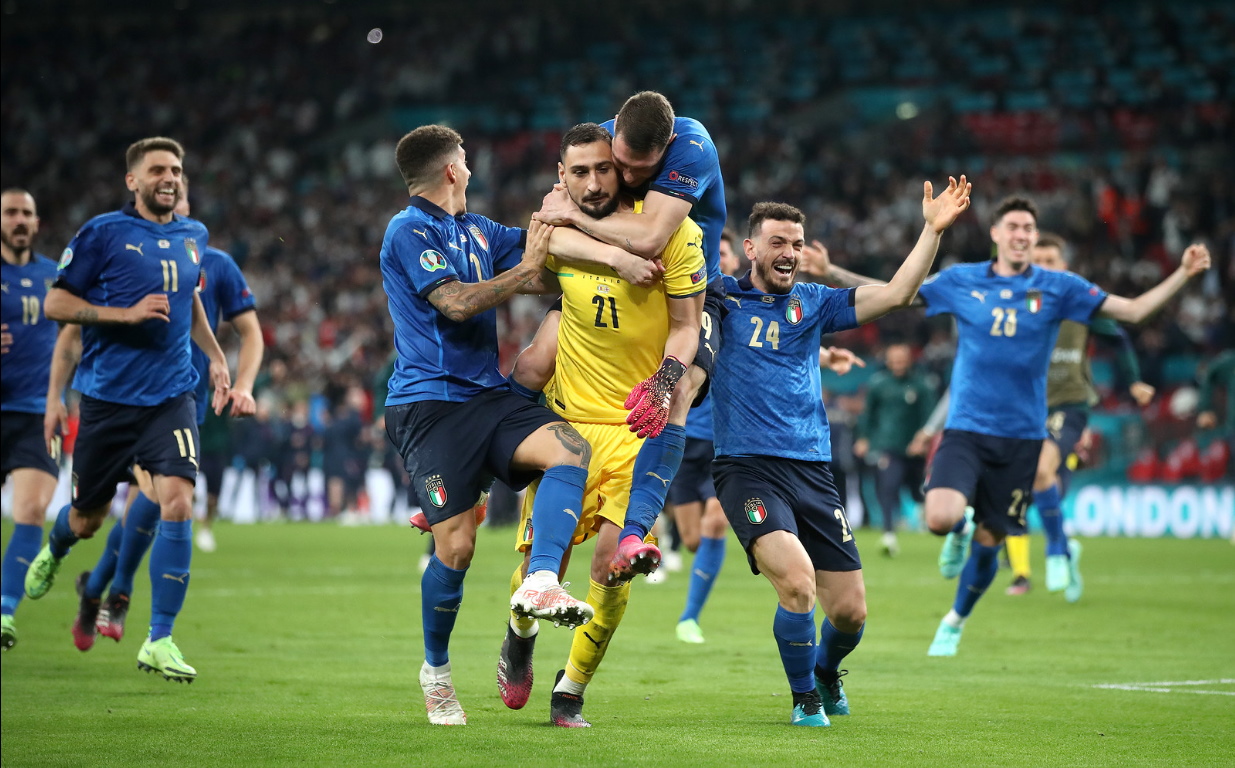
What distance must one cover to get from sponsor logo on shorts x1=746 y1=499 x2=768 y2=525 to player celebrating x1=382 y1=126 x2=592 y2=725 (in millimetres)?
884

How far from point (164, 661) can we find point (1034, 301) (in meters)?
5.73

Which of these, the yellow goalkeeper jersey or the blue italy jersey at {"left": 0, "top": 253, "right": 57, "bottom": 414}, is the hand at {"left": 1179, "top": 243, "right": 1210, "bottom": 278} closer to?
the yellow goalkeeper jersey

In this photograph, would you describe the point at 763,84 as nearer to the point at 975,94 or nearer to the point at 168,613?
the point at 975,94

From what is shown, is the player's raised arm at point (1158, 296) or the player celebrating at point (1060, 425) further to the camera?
the player celebrating at point (1060, 425)

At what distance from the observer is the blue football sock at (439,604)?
6.28 metres

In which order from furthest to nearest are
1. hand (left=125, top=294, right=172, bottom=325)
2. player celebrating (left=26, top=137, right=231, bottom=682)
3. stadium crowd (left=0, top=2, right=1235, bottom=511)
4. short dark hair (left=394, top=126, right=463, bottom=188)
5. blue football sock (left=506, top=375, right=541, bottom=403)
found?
1. stadium crowd (left=0, top=2, right=1235, bottom=511)
2. player celebrating (left=26, top=137, right=231, bottom=682)
3. hand (left=125, top=294, right=172, bottom=325)
4. blue football sock (left=506, top=375, right=541, bottom=403)
5. short dark hair (left=394, top=126, right=463, bottom=188)

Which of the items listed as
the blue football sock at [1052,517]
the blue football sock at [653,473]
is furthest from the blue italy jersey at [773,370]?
the blue football sock at [1052,517]

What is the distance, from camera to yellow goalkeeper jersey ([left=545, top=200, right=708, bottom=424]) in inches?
249

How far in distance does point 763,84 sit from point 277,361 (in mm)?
12891

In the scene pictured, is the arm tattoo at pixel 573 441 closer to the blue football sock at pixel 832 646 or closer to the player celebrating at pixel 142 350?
the blue football sock at pixel 832 646

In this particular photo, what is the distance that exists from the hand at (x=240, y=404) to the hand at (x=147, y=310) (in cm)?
67

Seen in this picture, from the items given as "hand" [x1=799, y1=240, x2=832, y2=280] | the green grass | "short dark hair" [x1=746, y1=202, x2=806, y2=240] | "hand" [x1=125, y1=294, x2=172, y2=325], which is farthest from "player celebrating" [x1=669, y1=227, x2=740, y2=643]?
"hand" [x1=125, y1=294, x2=172, y2=325]

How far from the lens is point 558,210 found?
20.7 feet

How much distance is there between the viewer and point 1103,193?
2655 centimetres
